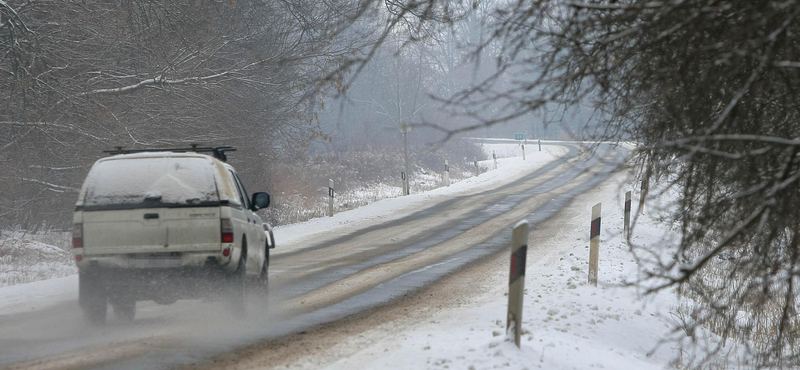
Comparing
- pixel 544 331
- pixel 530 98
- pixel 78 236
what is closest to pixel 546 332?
pixel 544 331

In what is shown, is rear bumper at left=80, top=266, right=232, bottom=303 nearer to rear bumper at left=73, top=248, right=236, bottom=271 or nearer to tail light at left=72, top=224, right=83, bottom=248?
rear bumper at left=73, top=248, right=236, bottom=271

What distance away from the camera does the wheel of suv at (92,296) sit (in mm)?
7574

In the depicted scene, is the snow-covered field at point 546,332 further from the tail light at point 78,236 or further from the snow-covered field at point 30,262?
the snow-covered field at point 30,262

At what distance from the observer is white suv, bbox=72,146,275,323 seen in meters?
7.47

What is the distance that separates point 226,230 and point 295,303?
6.28 feet

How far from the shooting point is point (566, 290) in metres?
9.90

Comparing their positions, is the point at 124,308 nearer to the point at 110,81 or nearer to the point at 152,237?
the point at 152,237

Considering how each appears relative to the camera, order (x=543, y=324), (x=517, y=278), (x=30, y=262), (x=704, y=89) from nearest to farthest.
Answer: (x=704, y=89) < (x=517, y=278) < (x=543, y=324) < (x=30, y=262)

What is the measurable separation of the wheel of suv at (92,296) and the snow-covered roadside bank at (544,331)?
276 centimetres

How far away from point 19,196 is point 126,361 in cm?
1313

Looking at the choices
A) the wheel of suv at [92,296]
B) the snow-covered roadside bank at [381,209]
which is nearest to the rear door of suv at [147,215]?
the wheel of suv at [92,296]

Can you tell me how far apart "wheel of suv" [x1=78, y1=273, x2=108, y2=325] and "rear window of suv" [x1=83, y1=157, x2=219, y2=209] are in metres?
0.73

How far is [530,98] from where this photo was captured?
4922 millimetres

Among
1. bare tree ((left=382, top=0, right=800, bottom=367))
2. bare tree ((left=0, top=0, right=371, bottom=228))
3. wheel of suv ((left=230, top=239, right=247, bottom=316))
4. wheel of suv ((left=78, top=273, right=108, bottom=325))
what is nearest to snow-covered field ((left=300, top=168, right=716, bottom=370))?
bare tree ((left=382, top=0, right=800, bottom=367))
